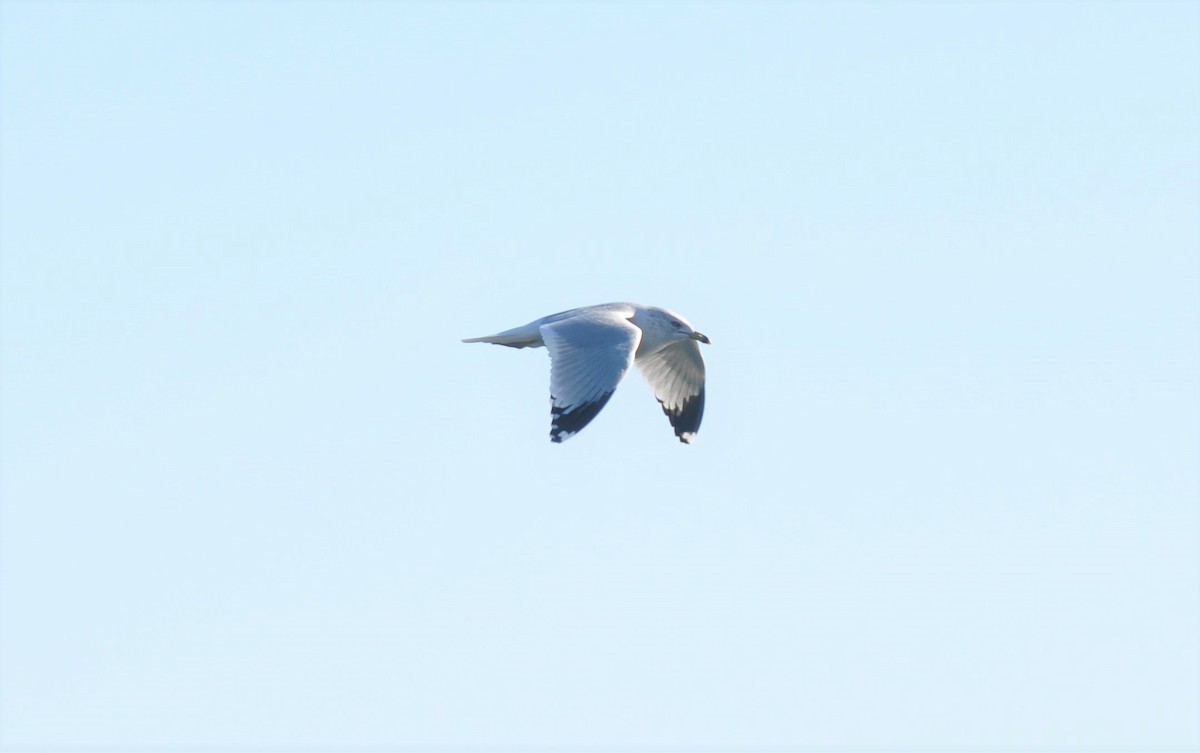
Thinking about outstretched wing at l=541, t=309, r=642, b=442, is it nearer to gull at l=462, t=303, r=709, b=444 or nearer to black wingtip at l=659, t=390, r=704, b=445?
gull at l=462, t=303, r=709, b=444

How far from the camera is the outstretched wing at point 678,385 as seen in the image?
→ 16.7 meters

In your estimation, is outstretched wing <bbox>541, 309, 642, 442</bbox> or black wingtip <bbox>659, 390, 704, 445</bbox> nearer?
outstretched wing <bbox>541, 309, 642, 442</bbox>

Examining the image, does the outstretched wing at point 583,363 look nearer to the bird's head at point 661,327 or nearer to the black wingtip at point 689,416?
the bird's head at point 661,327

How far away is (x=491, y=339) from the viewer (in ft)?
49.1

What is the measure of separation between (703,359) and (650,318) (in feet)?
4.03

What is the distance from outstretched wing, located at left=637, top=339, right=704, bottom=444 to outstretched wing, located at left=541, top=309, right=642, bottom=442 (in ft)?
6.89

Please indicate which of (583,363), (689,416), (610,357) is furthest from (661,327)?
(583,363)

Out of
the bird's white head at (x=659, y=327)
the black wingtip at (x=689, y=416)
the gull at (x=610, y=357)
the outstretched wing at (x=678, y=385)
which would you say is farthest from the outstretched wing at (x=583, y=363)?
the black wingtip at (x=689, y=416)

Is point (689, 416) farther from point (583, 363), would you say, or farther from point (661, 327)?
point (583, 363)

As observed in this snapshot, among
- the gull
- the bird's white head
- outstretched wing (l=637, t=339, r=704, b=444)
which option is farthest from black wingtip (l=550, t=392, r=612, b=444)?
outstretched wing (l=637, t=339, r=704, b=444)

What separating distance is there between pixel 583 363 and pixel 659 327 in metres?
2.08

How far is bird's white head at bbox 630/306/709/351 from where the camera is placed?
50.6 ft

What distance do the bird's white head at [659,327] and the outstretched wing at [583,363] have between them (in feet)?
2.70

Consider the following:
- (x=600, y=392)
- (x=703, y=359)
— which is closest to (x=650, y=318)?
(x=703, y=359)
